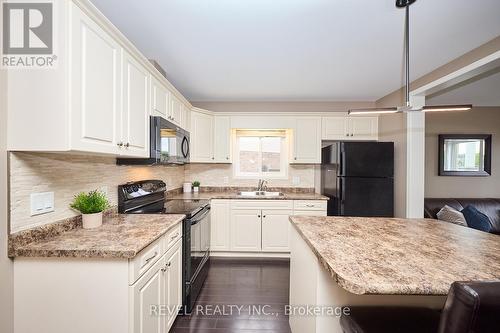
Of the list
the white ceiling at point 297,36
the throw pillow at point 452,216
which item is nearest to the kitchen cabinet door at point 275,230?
the white ceiling at point 297,36

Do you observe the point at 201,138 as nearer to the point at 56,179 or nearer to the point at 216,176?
the point at 216,176

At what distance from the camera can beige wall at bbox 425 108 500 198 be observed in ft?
12.6

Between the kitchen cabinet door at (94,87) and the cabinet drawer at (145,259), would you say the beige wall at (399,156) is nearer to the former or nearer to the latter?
the cabinet drawer at (145,259)

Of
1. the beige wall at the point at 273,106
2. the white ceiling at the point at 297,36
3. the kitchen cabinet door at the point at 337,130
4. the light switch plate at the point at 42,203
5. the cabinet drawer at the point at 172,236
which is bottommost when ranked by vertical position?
the cabinet drawer at the point at 172,236

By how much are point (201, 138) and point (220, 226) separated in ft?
4.56

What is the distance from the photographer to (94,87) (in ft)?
4.23

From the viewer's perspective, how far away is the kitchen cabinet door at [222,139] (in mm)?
3688

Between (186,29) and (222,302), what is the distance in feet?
8.38

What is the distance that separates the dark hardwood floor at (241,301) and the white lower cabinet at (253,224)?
0.85 ft

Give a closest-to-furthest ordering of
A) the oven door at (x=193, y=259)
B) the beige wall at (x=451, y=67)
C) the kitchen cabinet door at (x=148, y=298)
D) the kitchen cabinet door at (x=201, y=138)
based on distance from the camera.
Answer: the kitchen cabinet door at (x=148, y=298) → the beige wall at (x=451, y=67) → the oven door at (x=193, y=259) → the kitchen cabinet door at (x=201, y=138)

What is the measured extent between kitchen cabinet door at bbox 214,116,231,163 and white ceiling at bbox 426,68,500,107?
9.58 ft

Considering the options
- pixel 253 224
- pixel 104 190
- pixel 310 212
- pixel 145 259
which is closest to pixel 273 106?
pixel 310 212

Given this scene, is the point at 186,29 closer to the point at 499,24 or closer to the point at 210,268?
the point at 499,24

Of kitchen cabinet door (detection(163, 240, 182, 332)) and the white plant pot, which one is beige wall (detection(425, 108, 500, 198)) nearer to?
kitchen cabinet door (detection(163, 240, 182, 332))
